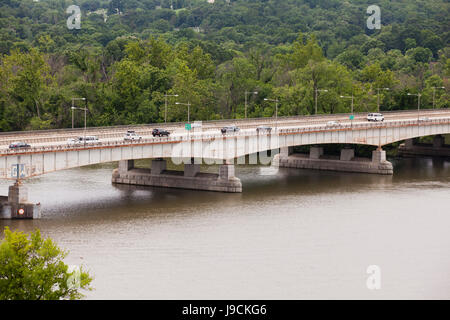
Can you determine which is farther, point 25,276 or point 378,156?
point 378,156

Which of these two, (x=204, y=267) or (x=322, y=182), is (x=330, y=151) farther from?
(x=204, y=267)

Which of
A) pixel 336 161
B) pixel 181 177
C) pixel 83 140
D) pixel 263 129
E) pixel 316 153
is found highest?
pixel 263 129

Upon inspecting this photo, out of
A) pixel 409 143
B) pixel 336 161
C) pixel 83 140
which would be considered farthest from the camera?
pixel 409 143

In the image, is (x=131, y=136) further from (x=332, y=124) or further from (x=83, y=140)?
→ (x=332, y=124)

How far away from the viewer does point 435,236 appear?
2717 inches

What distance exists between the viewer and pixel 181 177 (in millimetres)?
90938

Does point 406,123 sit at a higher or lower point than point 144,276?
higher

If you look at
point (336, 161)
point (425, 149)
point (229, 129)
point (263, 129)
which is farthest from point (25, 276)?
point (425, 149)

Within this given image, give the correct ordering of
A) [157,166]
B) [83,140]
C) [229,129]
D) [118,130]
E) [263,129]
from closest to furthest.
Result: [83,140]
[118,130]
[157,166]
[229,129]
[263,129]

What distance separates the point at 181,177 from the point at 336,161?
81.0ft

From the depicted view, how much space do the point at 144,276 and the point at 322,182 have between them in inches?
1763

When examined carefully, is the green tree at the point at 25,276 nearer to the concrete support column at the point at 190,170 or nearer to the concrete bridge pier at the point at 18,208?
the concrete bridge pier at the point at 18,208

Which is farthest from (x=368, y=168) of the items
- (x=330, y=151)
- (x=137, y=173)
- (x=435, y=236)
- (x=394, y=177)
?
(x=435, y=236)

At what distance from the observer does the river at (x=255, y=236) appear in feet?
180
